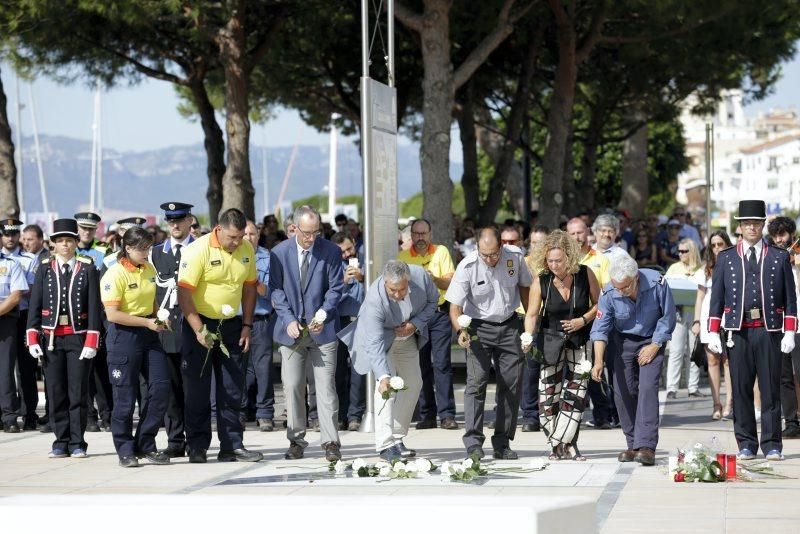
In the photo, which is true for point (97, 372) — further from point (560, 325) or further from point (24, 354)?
point (560, 325)


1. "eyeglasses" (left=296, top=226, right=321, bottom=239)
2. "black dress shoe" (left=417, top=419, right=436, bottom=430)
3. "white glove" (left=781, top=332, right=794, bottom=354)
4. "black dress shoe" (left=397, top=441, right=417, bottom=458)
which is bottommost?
"black dress shoe" (left=397, top=441, right=417, bottom=458)

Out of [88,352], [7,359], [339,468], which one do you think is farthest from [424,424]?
[7,359]

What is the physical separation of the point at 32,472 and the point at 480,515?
6.73 m

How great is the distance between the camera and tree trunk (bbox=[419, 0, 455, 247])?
20.8m

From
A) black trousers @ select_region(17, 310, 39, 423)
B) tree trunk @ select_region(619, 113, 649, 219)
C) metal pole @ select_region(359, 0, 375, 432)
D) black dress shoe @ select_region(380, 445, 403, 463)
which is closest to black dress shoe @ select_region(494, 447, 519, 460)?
black dress shoe @ select_region(380, 445, 403, 463)

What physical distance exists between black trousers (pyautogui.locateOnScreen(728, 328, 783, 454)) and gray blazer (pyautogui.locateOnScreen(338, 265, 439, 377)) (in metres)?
2.37

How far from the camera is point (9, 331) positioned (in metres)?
14.2

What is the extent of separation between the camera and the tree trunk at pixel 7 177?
802 inches

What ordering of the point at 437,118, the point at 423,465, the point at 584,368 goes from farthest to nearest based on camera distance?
the point at 437,118 → the point at 584,368 → the point at 423,465

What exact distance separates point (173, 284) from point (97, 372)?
2.51 m

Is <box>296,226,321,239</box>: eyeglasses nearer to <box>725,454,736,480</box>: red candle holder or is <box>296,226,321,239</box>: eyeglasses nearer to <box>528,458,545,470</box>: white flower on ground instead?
<box>528,458,545,470</box>: white flower on ground

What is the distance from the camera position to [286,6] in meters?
25.2

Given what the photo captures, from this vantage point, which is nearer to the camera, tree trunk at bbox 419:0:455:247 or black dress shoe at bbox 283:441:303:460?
black dress shoe at bbox 283:441:303:460

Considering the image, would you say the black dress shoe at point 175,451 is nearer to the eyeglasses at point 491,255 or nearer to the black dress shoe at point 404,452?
the black dress shoe at point 404,452
